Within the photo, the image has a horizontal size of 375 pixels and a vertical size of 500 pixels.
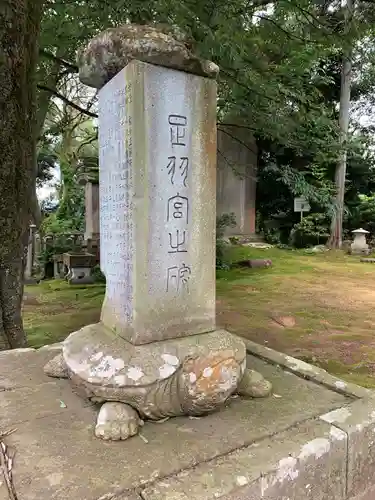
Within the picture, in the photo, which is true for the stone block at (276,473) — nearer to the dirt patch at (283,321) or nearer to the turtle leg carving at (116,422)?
the turtle leg carving at (116,422)

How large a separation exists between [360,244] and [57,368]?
35.9 feet

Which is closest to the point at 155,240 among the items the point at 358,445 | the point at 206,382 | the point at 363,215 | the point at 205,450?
the point at 206,382

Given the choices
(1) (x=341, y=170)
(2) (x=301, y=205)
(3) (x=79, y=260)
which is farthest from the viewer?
(2) (x=301, y=205)

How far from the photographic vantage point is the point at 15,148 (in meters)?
2.80

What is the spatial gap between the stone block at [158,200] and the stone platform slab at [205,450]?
0.44 metres

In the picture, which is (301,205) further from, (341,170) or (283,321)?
(283,321)

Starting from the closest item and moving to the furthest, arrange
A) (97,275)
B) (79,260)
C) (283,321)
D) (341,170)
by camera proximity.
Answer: (283,321) < (79,260) < (97,275) < (341,170)

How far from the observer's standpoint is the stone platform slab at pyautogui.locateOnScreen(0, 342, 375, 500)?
4.14 ft

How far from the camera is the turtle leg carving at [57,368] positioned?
6.89 feet

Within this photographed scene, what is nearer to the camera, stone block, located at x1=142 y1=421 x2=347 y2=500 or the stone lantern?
stone block, located at x1=142 y1=421 x2=347 y2=500

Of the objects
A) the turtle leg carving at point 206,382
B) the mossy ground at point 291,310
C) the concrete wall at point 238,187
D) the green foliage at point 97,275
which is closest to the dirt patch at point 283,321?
the mossy ground at point 291,310

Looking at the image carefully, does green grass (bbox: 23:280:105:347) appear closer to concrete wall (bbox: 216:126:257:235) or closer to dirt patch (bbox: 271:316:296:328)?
dirt patch (bbox: 271:316:296:328)

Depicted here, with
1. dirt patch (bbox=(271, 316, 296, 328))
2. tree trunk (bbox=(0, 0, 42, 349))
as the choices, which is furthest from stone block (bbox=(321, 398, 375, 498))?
dirt patch (bbox=(271, 316, 296, 328))

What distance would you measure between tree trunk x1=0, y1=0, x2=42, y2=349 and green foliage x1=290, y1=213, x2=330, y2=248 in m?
10.2
